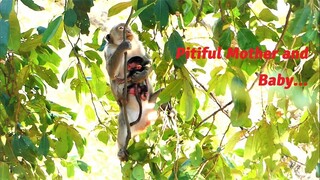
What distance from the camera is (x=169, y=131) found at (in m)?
2.68

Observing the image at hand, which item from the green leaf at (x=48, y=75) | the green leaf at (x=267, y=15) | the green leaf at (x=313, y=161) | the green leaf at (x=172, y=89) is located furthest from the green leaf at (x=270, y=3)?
the green leaf at (x=48, y=75)

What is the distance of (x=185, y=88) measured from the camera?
1871 mm

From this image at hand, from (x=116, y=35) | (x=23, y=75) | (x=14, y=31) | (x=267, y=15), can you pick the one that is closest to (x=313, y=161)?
(x=267, y=15)

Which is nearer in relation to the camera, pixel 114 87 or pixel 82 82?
pixel 82 82

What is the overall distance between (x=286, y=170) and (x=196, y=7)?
2.48 ft

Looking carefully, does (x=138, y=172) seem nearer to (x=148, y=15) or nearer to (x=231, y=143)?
(x=231, y=143)

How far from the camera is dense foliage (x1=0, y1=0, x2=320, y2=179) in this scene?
171cm

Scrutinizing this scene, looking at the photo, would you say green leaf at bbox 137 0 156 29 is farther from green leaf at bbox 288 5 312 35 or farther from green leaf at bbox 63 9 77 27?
green leaf at bbox 288 5 312 35

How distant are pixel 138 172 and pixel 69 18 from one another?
0.57 meters

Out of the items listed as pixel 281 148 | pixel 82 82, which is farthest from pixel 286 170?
pixel 82 82

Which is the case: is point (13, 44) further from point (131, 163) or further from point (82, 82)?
point (82, 82)

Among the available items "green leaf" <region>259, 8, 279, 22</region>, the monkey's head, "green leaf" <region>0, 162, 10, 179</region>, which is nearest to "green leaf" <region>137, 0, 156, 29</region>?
"green leaf" <region>259, 8, 279, 22</region>

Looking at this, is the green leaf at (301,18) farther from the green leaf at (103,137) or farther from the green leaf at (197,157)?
the green leaf at (103,137)

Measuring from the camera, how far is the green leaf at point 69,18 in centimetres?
174
